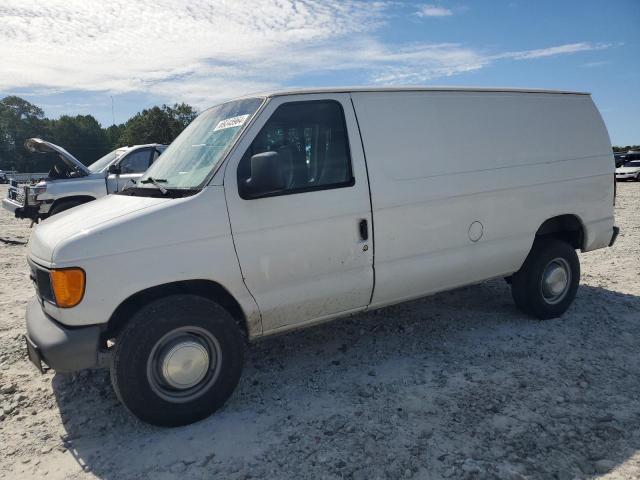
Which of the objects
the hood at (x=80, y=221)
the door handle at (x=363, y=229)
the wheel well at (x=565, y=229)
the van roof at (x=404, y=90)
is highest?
the van roof at (x=404, y=90)

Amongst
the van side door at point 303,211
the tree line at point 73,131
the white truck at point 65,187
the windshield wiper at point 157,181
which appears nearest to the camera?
the van side door at point 303,211

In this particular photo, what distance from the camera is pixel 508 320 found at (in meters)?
4.95

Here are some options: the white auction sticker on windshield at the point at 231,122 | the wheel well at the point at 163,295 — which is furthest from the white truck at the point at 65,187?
the wheel well at the point at 163,295

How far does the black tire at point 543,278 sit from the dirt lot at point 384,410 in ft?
0.52

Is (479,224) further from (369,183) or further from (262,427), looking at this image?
(262,427)

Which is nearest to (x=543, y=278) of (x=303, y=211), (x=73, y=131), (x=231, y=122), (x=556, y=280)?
(x=556, y=280)

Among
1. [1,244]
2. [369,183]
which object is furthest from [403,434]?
[1,244]

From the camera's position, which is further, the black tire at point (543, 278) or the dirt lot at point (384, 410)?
the black tire at point (543, 278)

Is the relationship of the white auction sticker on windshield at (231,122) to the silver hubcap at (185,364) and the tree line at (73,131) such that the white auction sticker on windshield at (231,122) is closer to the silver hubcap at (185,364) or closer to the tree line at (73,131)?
the silver hubcap at (185,364)

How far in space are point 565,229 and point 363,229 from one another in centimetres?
261

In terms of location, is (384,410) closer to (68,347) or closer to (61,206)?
(68,347)

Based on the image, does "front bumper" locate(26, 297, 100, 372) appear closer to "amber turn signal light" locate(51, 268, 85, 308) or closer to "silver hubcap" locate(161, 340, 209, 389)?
"amber turn signal light" locate(51, 268, 85, 308)

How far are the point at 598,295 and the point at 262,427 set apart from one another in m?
4.39

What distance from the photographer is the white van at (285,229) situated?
3.00 metres
